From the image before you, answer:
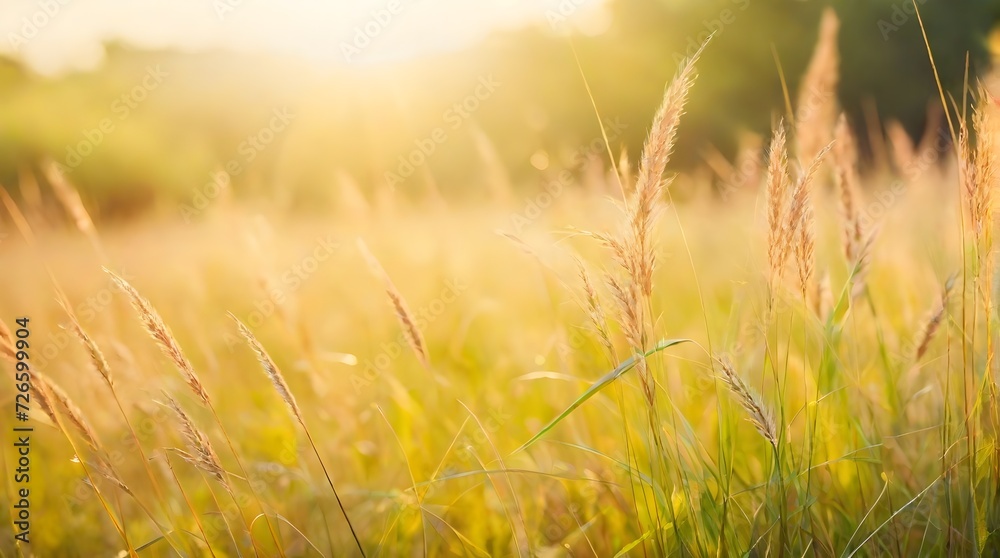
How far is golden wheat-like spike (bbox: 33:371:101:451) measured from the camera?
105 cm

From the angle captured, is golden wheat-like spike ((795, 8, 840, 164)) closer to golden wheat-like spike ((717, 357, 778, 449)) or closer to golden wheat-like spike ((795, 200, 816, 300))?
golden wheat-like spike ((795, 200, 816, 300))

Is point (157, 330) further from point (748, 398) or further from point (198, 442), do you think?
point (748, 398)

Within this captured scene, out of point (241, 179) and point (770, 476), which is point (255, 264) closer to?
point (770, 476)

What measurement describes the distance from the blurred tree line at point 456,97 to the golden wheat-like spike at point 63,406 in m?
5.59

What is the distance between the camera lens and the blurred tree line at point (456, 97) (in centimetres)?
849

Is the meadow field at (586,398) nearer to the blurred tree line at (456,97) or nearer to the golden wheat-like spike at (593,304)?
the golden wheat-like spike at (593,304)

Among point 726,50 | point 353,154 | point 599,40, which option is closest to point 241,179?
point 353,154

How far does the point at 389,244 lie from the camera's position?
487 cm

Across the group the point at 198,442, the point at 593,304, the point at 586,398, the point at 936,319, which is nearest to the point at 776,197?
the point at 593,304

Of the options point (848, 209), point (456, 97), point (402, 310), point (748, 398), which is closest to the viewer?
point (748, 398)

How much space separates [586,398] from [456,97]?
8.92 meters

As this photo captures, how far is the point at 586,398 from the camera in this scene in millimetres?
1001

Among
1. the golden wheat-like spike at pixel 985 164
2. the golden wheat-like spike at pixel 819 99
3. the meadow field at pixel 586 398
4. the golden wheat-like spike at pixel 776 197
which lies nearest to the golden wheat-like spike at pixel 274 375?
the meadow field at pixel 586 398

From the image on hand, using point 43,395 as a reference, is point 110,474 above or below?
below
